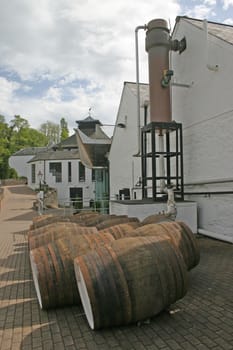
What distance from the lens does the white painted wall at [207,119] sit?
8.02 metres

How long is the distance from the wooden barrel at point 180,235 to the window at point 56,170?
32425mm

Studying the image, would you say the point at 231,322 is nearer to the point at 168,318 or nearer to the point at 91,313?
the point at 168,318

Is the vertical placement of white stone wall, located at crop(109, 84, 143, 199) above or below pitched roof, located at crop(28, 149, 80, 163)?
below

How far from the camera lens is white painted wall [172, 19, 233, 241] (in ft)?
26.3

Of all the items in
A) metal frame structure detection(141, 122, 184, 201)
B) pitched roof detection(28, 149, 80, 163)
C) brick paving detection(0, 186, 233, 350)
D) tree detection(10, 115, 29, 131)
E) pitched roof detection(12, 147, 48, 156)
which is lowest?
brick paving detection(0, 186, 233, 350)

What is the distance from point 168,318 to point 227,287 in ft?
4.74

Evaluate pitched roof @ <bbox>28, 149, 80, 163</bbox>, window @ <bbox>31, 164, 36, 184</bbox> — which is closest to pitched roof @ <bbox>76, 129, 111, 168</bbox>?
pitched roof @ <bbox>28, 149, 80, 163</bbox>

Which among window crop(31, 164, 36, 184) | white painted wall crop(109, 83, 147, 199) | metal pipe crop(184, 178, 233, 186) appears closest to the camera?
metal pipe crop(184, 178, 233, 186)

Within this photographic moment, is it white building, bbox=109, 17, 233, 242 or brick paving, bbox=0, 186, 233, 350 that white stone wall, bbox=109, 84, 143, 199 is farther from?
brick paving, bbox=0, 186, 233, 350

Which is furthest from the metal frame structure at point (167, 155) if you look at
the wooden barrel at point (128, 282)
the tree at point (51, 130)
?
the tree at point (51, 130)

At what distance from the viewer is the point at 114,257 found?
10.4 feet

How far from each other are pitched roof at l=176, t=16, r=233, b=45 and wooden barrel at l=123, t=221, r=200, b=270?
568 centimetres

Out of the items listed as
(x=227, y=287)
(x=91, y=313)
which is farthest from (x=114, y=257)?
(x=227, y=287)

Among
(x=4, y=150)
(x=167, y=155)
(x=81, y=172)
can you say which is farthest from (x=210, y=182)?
(x=4, y=150)
